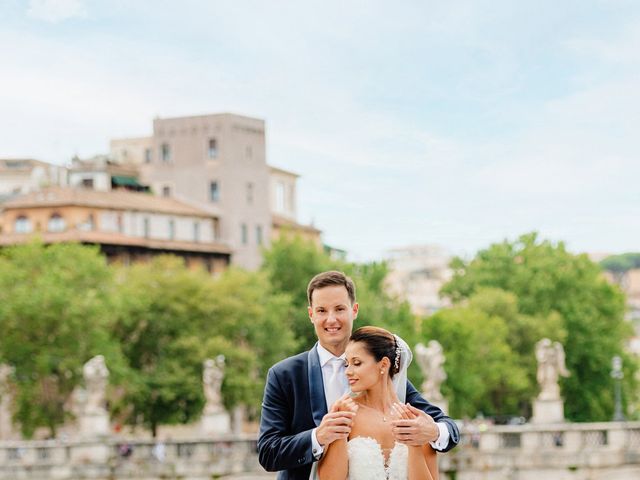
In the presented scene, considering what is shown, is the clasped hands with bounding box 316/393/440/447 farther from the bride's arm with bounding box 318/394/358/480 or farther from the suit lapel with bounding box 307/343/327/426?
the suit lapel with bounding box 307/343/327/426

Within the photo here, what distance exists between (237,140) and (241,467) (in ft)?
142

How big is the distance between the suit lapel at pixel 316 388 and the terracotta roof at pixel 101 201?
204 ft

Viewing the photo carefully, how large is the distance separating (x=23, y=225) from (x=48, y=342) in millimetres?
21262

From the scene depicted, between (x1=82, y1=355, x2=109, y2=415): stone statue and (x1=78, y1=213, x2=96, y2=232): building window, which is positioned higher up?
(x1=78, y1=213, x2=96, y2=232): building window

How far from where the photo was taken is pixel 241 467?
3750 cm

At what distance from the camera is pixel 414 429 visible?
6.74 meters

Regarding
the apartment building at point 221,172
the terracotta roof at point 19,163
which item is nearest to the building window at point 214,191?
the apartment building at point 221,172

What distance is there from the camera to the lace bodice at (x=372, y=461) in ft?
22.1

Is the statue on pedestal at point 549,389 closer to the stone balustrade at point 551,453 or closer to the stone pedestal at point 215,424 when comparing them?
the stone balustrade at point 551,453

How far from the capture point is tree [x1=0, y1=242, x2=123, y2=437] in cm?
4831

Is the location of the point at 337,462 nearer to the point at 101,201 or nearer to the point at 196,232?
the point at 101,201

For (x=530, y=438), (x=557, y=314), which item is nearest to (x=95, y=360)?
(x=530, y=438)

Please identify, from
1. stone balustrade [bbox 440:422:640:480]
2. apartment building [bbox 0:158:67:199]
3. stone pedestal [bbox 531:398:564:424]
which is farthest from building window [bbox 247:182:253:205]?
stone balustrade [bbox 440:422:640:480]

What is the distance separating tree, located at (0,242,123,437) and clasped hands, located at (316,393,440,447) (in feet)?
136
